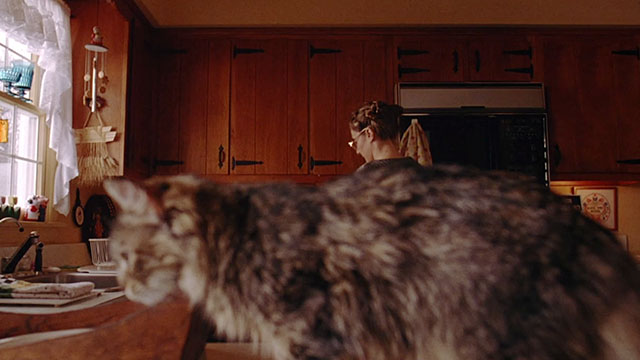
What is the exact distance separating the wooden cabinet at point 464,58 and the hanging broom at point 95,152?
179 centimetres

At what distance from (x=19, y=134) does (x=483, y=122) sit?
8.28ft

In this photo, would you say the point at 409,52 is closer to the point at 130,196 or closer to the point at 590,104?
the point at 590,104

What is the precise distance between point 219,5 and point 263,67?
0.52m

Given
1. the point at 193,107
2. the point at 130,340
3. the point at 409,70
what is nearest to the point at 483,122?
the point at 409,70

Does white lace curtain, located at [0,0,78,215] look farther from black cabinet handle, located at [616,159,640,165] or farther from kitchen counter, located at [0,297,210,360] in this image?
black cabinet handle, located at [616,159,640,165]

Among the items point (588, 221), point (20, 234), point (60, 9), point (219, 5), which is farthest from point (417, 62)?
point (588, 221)

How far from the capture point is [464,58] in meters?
3.30

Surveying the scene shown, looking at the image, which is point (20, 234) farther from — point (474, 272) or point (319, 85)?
point (474, 272)

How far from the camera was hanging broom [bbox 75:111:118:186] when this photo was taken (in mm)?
2693

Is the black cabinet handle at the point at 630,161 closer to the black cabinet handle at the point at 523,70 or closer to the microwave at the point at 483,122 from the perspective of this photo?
the microwave at the point at 483,122

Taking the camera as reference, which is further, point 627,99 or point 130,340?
point 627,99

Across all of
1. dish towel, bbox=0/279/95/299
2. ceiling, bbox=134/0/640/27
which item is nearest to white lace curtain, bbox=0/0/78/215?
ceiling, bbox=134/0/640/27

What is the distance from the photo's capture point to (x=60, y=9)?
2609 mm

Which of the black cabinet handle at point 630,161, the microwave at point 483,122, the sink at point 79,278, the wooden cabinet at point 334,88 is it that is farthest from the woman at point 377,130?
the black cabinet handle at point 630,161
